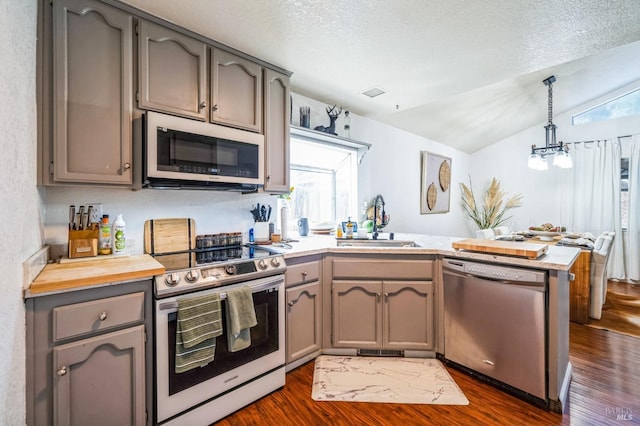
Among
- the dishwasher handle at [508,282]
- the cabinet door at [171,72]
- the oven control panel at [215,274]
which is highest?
the cabinet door at [171,72]

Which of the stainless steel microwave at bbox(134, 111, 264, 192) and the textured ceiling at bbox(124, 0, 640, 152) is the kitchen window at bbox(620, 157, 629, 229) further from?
the stainless steel microwave at bbox(134, 111, 264, 192)

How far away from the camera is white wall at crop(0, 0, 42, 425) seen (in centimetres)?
90

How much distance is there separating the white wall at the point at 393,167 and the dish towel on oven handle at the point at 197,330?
5.93ft

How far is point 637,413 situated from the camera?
5.40 feet

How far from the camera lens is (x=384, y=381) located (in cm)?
194

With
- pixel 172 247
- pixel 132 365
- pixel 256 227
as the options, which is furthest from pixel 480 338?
pixel 172 247

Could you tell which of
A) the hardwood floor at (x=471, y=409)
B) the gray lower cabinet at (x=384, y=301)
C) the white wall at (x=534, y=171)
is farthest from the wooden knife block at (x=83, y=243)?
the white wall at (x=534, y=171)

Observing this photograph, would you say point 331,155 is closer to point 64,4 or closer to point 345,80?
point 345,80

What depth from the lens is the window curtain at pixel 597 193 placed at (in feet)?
14.9

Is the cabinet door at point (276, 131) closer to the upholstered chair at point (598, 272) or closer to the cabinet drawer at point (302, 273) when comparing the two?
the cabinet drawer at point (302, 273)

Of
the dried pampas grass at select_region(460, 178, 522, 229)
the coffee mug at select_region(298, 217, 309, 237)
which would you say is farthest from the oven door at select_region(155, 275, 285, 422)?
the dried pampas grass at select_region(460, 178, 522, 229)

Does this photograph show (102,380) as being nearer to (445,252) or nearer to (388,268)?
(388,268)

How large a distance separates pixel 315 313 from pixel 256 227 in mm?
837

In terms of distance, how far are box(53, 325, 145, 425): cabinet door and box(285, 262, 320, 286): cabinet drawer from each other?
2.97ft
